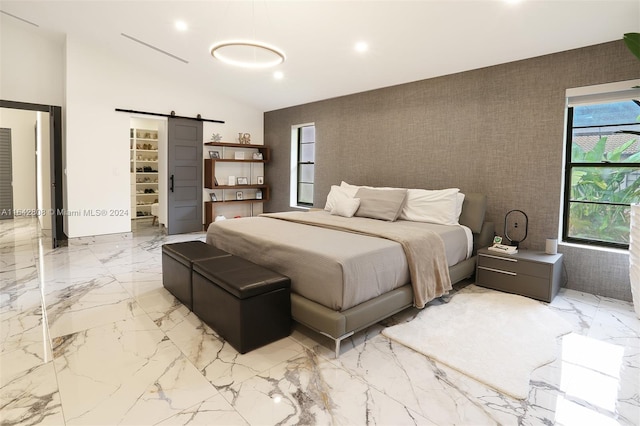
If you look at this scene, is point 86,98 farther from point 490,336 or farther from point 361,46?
point 490,336

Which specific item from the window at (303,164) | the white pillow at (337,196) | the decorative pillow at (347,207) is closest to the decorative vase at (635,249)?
the decorative pillow at (347,207)

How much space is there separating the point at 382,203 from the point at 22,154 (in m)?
8.37

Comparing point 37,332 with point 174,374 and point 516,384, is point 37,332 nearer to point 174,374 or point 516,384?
point 174,374

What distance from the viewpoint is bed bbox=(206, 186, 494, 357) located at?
2.32m

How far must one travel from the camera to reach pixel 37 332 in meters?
2.56

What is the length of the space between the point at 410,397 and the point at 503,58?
3.65m

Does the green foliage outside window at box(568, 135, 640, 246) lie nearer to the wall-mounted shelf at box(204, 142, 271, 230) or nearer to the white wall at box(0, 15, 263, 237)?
the wall-mounted shelf at box(204, 142, 271, 230)

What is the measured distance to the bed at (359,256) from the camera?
7.60 feet

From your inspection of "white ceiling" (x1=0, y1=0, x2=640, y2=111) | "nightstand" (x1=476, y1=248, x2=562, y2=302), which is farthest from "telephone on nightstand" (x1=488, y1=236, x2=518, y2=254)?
"white ceiling" (x1=0, y1=0, x2=640, y2=111)

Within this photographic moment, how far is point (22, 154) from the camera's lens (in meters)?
7.94

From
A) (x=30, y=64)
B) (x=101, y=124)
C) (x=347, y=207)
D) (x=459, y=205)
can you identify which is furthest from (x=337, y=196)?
(x=30, y=64)

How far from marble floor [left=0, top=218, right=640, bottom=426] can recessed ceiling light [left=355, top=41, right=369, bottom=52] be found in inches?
118

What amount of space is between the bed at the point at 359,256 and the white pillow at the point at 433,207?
2 cm

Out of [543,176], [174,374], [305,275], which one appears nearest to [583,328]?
[543,176]
